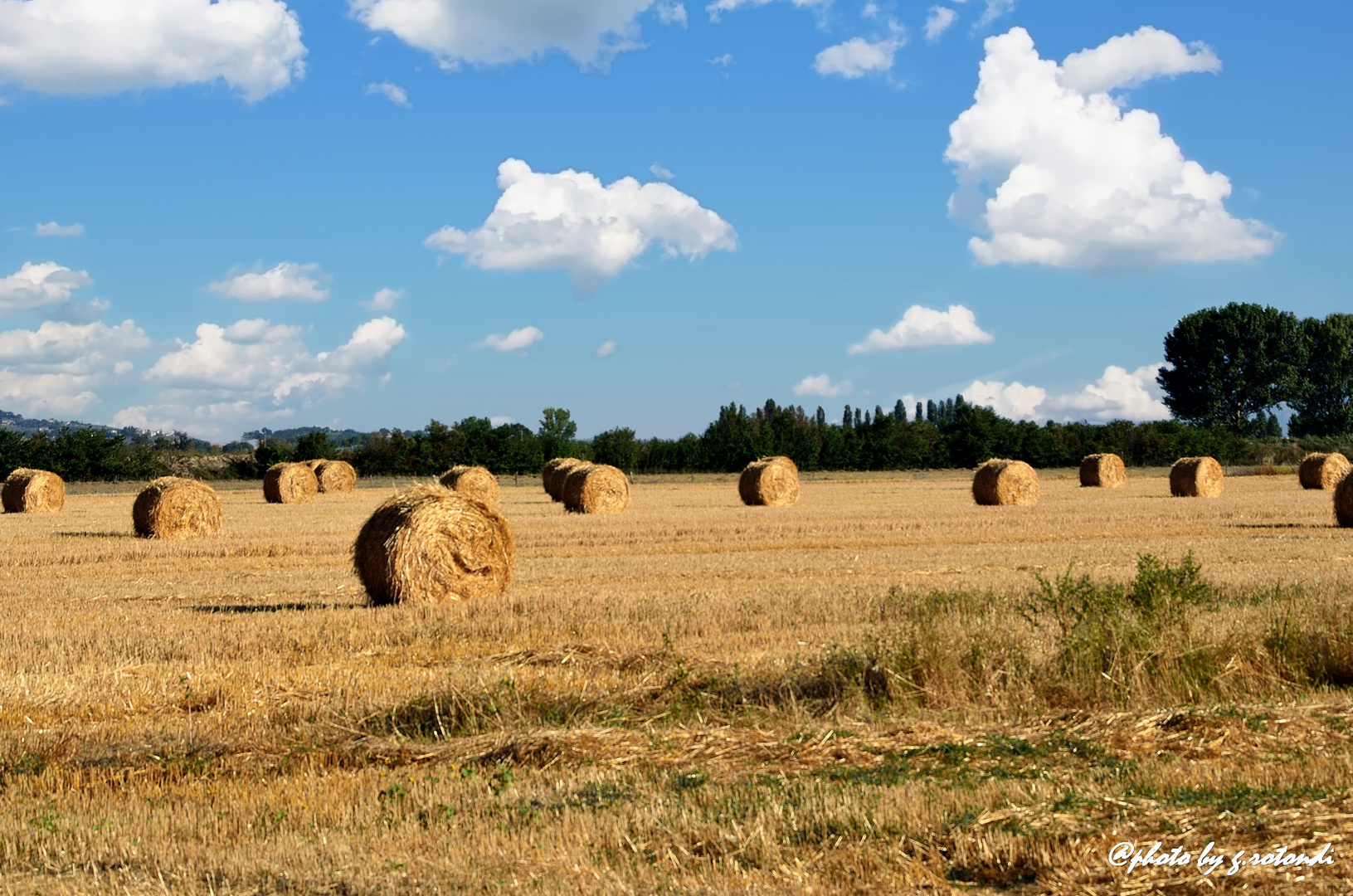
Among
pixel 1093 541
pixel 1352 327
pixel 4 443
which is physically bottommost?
pixel 1093 541

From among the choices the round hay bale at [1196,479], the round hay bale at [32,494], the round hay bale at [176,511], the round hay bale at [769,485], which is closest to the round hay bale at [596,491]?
the round hay bale at [769,485]

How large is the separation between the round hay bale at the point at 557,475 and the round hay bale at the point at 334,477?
12340mm

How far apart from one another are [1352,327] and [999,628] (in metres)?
106

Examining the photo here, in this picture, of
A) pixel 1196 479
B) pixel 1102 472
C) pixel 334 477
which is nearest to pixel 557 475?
pixel 334 477

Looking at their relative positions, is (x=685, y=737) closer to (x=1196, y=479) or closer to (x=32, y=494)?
(x=1196, y=479)

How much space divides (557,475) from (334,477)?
581 inches

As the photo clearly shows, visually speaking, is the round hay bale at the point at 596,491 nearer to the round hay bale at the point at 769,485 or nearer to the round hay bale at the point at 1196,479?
the round hay bale at the point at 769,485

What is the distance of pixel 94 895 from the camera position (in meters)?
4.86

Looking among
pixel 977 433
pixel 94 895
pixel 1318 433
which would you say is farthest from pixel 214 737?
pixel 1318 433

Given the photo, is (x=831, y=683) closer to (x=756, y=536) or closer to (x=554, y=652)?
(x=554, y=652)

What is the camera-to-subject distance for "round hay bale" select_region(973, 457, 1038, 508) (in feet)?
117

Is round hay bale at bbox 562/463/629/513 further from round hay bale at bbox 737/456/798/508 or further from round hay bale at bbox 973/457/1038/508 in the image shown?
round hay bale at bbox 973/457/1038/508

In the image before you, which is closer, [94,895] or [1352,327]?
[94,895]

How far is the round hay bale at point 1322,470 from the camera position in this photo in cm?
4269
